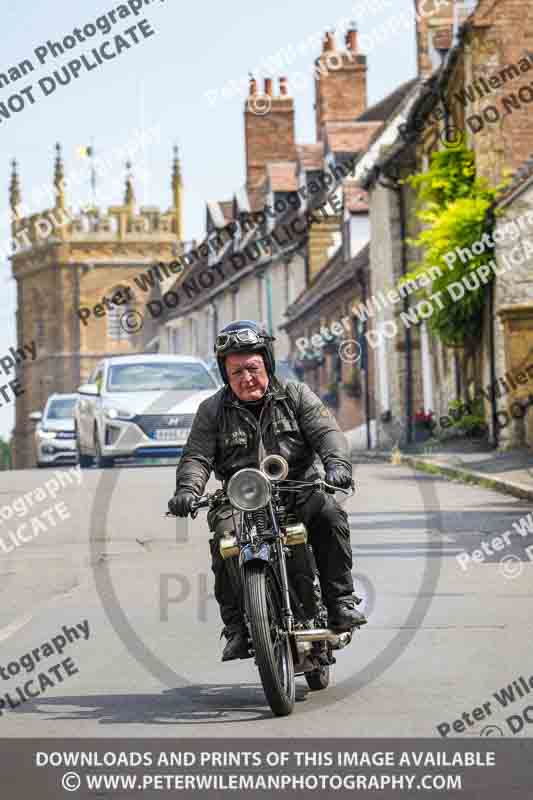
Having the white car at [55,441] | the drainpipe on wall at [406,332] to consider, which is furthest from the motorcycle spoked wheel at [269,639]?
the drainpipe on wall at [406,332]

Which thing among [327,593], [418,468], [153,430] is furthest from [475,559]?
[418,468]

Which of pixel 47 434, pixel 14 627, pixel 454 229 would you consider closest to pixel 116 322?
pixel 47 434

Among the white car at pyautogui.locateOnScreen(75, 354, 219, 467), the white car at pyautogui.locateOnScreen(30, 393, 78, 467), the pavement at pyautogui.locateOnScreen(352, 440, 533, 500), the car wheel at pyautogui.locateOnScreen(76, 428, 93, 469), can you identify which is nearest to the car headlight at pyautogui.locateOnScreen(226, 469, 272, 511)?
the pavement at pyautogui.locateOnScreen(352, 440, 533, 500)

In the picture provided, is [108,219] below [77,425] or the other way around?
the other way around

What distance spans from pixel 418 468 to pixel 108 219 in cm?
9025

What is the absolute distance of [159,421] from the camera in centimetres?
2547

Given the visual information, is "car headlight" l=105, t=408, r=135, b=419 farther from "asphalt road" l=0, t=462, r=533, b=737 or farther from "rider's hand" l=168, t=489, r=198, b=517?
"rider's hand" l=168, t=489, r=198, b=517

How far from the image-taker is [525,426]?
96.4 feet

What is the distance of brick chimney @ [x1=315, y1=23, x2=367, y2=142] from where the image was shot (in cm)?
5609

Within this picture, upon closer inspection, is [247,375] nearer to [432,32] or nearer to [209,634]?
[209,634]

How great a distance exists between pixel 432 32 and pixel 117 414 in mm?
19018

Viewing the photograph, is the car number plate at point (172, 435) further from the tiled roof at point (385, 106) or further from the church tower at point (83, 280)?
the church tower at point (83, 280)

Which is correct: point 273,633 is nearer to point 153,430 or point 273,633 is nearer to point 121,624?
point 121,624
